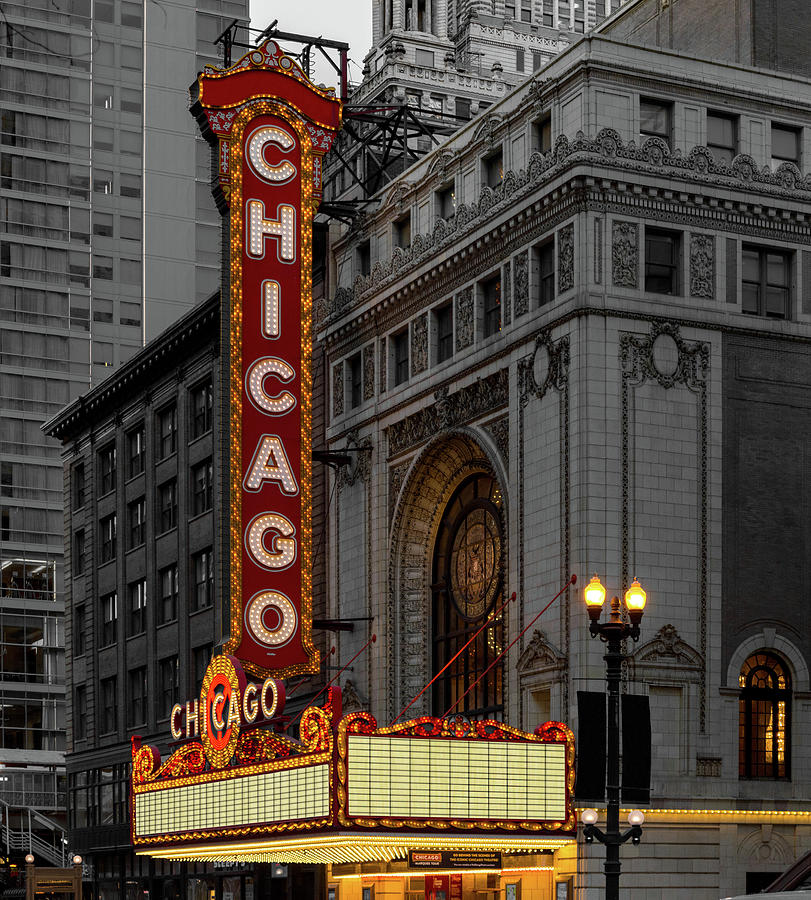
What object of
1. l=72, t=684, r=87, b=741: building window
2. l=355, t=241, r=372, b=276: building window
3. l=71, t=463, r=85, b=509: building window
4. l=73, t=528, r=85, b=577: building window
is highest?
l=355, t=241, r=372, b=276: building window

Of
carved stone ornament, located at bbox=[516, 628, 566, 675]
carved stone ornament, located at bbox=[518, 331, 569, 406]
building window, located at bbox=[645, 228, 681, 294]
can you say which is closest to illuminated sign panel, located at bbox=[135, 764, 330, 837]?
carved stone ornament, located at bbox=[516, 628, 566, 675]

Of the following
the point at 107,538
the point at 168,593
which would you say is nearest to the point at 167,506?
the point at 168,593

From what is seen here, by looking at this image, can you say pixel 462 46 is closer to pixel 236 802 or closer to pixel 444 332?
pixel 444 332

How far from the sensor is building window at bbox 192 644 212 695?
2438 inches

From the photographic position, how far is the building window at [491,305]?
45281 millimetres

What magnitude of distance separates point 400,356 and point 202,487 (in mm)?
15318

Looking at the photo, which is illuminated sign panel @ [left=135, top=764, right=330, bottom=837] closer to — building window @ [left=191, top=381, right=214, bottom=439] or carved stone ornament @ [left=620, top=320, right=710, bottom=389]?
carved stone ornament @ [left=620, top=320, right=710, bottom=389]

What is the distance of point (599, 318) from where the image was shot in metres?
40.7

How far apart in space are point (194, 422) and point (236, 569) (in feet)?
58.3

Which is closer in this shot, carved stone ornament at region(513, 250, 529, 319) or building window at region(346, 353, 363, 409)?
carved stone ornament at region(513, 250, 529, 319)

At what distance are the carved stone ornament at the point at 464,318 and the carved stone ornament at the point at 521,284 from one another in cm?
247

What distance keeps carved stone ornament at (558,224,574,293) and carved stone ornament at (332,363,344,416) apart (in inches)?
495

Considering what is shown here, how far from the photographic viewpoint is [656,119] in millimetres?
42219

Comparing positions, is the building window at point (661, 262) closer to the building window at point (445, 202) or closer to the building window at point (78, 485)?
the building window at point (445, 202)
